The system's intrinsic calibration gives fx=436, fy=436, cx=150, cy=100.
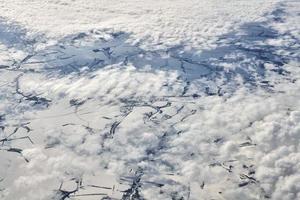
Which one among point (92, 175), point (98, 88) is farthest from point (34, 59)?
point (92, 175)

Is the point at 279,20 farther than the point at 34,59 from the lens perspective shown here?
Yes

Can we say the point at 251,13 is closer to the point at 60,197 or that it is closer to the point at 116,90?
the point at 116,90

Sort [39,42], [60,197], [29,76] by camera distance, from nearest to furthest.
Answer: [60,197] < [29,76] < [39,42]

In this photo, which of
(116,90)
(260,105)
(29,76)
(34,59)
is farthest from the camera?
(34,59)

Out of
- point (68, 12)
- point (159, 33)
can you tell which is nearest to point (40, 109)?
point (159, 33)

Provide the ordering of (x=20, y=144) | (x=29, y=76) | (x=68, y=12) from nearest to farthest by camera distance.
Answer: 1. (x=20, y=144)
2. (x=29, y=76)
3. (x=68, y=12)

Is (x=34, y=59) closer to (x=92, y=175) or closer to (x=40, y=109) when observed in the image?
(x=40, y=109)
